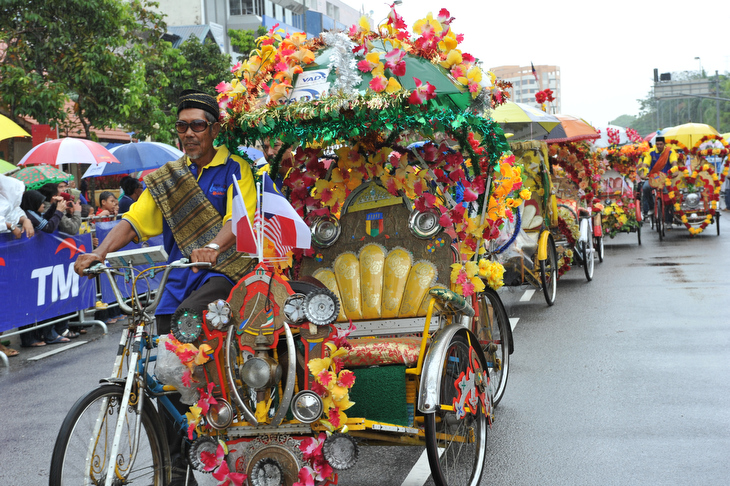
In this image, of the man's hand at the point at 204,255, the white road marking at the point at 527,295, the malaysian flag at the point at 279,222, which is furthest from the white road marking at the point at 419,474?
the white road marking at the point at 527,295

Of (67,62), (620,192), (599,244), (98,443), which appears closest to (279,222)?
(98,443)

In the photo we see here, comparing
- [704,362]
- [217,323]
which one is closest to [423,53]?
[217,323]

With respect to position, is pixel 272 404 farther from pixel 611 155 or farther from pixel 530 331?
pixel 611 155

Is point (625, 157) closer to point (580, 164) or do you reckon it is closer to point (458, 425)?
point (580, 164)

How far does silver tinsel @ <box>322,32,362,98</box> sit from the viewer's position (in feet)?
14.0

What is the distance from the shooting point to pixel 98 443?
3.35 metres

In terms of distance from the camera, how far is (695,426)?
5055 millimetres

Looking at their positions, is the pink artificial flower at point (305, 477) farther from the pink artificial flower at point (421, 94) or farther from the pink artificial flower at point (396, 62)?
the pink artificial flower at point (396, 62)

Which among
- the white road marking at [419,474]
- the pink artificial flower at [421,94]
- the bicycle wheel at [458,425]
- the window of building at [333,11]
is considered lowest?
the white road marking at [419,474]

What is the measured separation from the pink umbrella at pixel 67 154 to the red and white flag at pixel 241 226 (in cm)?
847

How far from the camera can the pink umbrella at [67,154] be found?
1141 centimetres

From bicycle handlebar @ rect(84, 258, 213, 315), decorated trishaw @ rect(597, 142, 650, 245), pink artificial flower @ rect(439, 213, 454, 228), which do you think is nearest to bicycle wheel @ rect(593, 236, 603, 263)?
decorated trishaw @ rect(597, 142, 650, 245)

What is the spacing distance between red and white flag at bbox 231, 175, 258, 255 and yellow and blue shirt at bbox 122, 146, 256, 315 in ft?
1.06

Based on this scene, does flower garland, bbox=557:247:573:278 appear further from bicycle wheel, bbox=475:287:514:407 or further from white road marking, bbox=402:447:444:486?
white road marking, bbox=402:447:444:486
